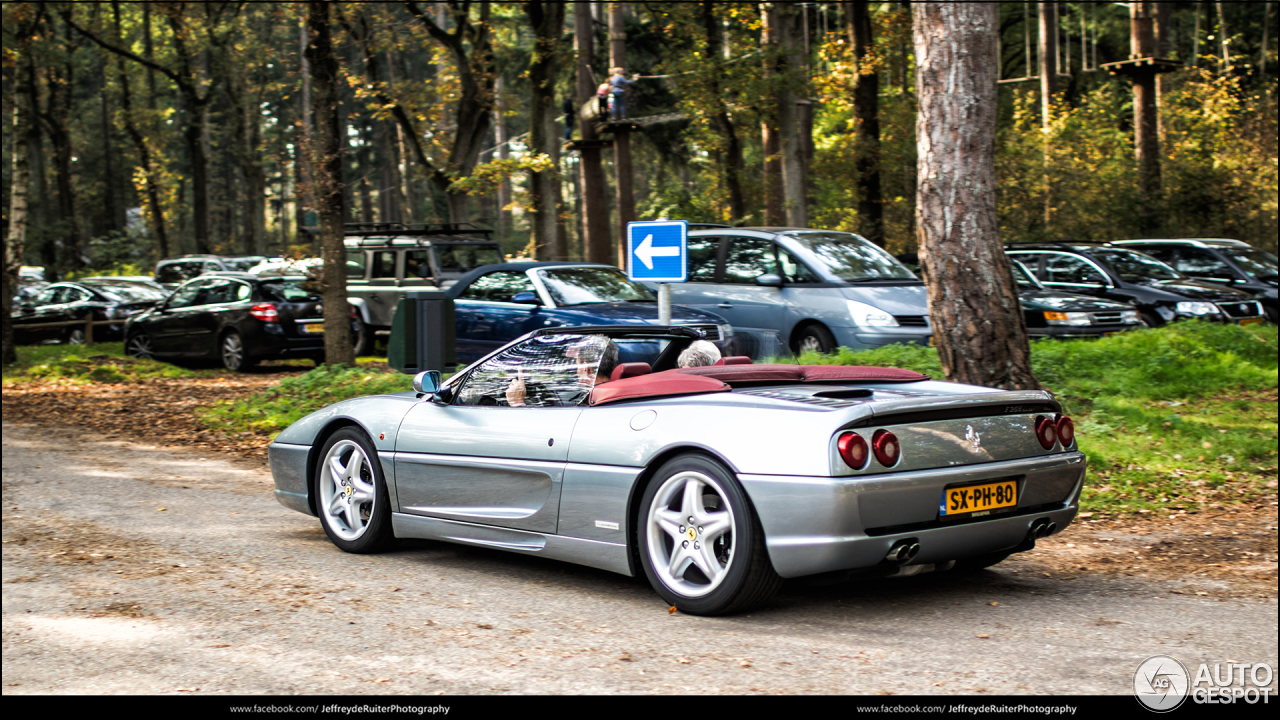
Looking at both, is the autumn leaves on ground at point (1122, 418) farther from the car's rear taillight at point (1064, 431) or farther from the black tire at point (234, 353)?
the car's rear taillight at point (1064, 431)

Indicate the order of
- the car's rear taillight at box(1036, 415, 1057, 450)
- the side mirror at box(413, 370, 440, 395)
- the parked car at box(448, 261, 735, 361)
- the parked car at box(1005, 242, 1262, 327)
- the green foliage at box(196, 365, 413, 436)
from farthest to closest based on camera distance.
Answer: the parked car at box(1005, 242, 1262, 327) → the parked car at box(448, 261, 735, 361) → the green foliage at box(196, 365, 413, 436) → the side mirror at box(413, 370, 440, 395) → the car's rear taillight at box(1036, 415, 1057, 450)

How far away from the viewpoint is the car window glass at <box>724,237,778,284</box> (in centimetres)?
1441

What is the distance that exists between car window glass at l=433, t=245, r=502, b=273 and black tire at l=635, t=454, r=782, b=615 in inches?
527

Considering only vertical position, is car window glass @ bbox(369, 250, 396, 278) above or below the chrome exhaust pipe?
above

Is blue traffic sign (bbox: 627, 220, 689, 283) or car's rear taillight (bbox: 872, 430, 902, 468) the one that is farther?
blue traffic sign (bbox: 627, 220, 689, 283)

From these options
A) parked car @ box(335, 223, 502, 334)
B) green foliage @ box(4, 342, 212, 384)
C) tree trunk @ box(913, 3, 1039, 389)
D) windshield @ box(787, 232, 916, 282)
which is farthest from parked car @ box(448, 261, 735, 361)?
green foliage @ box(4, 342, 212, 384)

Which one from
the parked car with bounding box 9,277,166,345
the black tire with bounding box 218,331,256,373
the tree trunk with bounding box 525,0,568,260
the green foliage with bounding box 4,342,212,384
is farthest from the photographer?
the parked car with bounding box 9,277,166,345

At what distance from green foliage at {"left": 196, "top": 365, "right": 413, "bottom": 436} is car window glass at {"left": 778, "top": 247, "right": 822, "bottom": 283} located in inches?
185

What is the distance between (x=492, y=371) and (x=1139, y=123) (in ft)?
78.3

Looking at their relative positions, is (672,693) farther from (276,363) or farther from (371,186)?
(371,186)

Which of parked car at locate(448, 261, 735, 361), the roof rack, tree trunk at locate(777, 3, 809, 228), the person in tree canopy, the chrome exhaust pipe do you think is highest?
the person in tree canopy

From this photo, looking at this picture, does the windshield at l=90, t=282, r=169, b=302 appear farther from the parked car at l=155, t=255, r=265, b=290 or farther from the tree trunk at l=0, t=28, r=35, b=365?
the tree trunk at l=0, t=28, r=35, b=365
